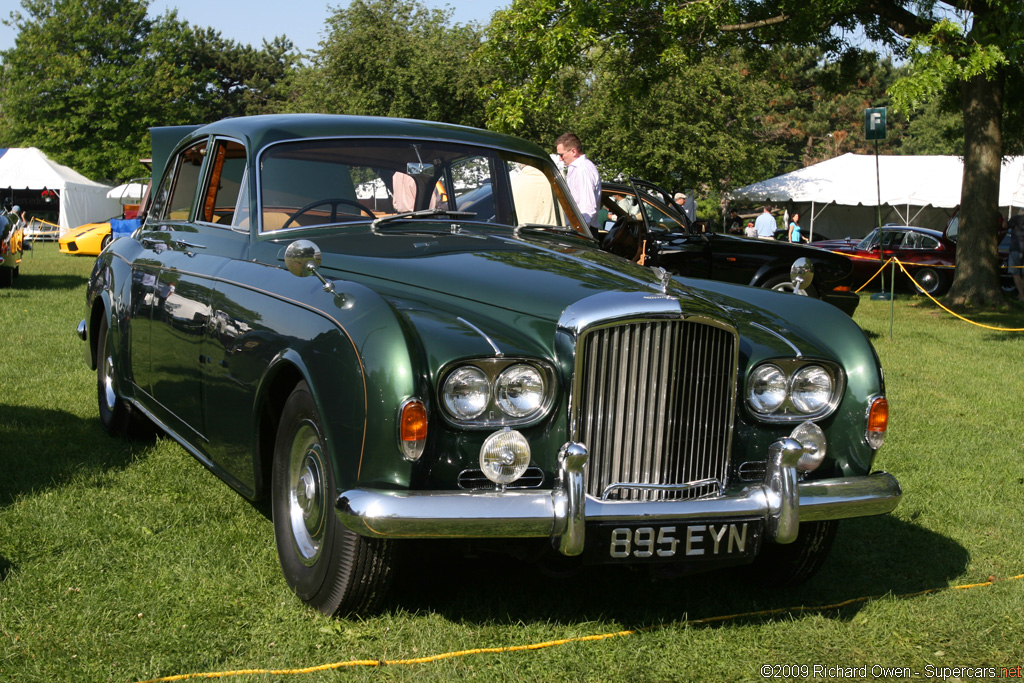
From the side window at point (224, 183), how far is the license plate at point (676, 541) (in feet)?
8.05

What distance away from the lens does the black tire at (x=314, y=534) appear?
3.27m

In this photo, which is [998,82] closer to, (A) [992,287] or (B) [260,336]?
(A) [992,287]

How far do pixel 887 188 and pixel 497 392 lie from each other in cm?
2861

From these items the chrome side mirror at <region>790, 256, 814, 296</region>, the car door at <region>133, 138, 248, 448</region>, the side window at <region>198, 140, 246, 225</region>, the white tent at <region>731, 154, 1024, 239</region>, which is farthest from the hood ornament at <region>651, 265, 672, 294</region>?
the white tent at <region>731, 154, 1024, 239</region>

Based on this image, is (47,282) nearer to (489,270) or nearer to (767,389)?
(489,270)

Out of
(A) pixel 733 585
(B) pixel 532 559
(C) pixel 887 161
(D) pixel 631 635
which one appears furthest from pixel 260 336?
(C) pixel 887 161

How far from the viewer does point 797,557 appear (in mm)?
3887

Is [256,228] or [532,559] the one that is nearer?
[532,559]

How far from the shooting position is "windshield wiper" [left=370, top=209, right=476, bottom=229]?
14.8 ft

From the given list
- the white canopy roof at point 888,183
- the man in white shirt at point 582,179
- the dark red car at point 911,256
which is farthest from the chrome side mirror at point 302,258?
the white canopy roof at point 888,183

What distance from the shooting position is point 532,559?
3344mm

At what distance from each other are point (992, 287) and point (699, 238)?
7953 millimetres

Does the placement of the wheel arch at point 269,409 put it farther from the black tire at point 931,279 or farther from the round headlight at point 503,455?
the black tire at point 931,279

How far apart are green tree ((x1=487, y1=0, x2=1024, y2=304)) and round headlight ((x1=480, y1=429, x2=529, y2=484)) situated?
13.7m
